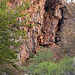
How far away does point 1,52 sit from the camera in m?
6.49

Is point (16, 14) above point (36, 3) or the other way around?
the other way around

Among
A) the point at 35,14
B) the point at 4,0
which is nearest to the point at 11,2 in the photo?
the point at 35,14

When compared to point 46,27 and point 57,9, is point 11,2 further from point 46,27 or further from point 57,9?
point 57,9

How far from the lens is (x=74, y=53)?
998 centimetres

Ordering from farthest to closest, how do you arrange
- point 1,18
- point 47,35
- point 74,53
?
point 47,35
point 74,53
point 1,18

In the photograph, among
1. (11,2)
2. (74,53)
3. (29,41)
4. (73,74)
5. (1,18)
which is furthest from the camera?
(29,41)

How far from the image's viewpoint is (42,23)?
19.2 meters

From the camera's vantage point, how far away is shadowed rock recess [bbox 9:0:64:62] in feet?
56.1

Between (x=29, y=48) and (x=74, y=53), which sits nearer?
(x=74, y=53)

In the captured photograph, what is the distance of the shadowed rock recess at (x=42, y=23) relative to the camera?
1711cm

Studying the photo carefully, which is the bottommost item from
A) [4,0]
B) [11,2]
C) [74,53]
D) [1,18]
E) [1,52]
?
[74,53]

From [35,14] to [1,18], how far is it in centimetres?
1158

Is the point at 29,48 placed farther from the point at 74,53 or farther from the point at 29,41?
the point at 74,53

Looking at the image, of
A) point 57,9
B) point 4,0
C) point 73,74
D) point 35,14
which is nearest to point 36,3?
point 35,14
